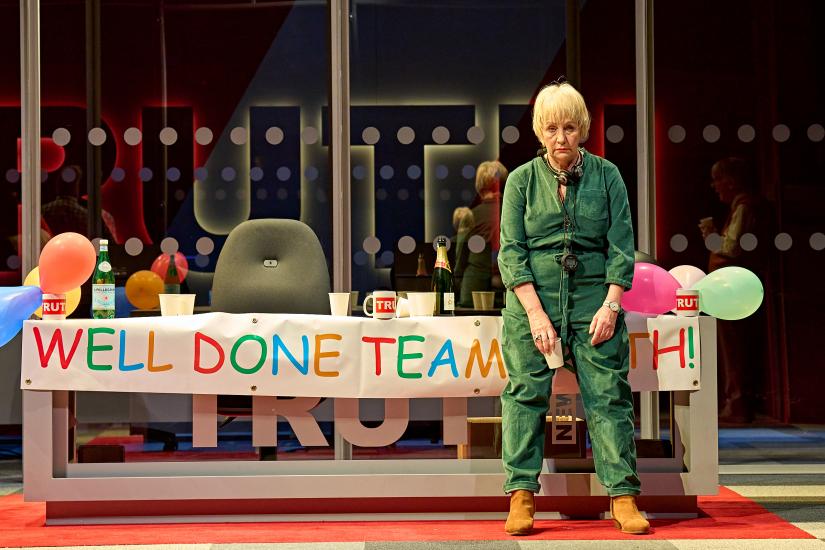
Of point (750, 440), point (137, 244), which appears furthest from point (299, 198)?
point (750, 440)

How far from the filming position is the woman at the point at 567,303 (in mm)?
3525

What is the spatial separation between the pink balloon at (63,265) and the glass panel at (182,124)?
1.73 metres

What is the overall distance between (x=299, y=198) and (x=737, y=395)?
2688 mm

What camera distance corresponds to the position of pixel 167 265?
5629 millimetres

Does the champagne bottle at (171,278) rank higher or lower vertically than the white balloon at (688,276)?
higher

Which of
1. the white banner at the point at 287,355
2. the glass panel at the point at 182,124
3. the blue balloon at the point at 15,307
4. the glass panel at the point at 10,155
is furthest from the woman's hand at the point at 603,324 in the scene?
the glass panel at the point at 10,155

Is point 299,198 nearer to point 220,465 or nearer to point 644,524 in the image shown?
point 220,465

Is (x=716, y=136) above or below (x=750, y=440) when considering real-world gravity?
above

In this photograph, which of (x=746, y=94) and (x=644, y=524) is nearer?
(x=644, y=524)

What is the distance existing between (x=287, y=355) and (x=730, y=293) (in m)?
1.73

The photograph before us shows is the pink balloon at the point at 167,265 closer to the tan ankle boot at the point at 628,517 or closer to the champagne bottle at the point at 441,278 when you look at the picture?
the champagne bottle at the point at 441,278

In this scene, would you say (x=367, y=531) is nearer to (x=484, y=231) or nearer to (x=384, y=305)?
(x=384, y=305)

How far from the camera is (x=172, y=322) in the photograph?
148 inches

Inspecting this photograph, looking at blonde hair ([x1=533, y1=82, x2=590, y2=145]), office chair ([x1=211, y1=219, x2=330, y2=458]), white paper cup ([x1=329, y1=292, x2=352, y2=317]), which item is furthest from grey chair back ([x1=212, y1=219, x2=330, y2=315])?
blonde hair ([x1=533, y1=82, x2=590, y2=145])
